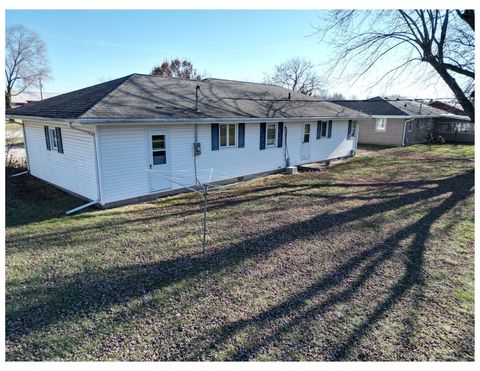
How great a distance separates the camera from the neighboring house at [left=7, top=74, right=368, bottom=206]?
8766mm

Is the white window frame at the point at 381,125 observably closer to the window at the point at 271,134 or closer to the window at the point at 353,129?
the window at the point at 353,129

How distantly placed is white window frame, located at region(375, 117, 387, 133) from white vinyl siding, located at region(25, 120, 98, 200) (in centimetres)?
2368

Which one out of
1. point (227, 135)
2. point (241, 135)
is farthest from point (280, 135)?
point (227, 135)

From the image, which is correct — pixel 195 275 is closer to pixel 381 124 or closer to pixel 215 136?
pixel 215 136

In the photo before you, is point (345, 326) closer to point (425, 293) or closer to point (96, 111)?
point (425, 293)

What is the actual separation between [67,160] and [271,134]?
790 centimetres

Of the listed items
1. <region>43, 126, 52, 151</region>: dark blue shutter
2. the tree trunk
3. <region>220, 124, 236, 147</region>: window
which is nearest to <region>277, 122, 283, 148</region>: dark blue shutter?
<region>220, 124, 236, 147</region>: window

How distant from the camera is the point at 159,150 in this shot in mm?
9812

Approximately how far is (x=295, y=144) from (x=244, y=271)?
34.8 ft

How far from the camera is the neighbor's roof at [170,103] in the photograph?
913 centimetres

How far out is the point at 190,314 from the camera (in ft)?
13.8

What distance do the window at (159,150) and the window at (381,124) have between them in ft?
70.9

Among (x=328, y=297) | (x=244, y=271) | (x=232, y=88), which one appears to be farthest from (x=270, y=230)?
(x=232, y=88)

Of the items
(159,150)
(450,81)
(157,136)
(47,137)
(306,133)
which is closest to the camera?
(157,136)
